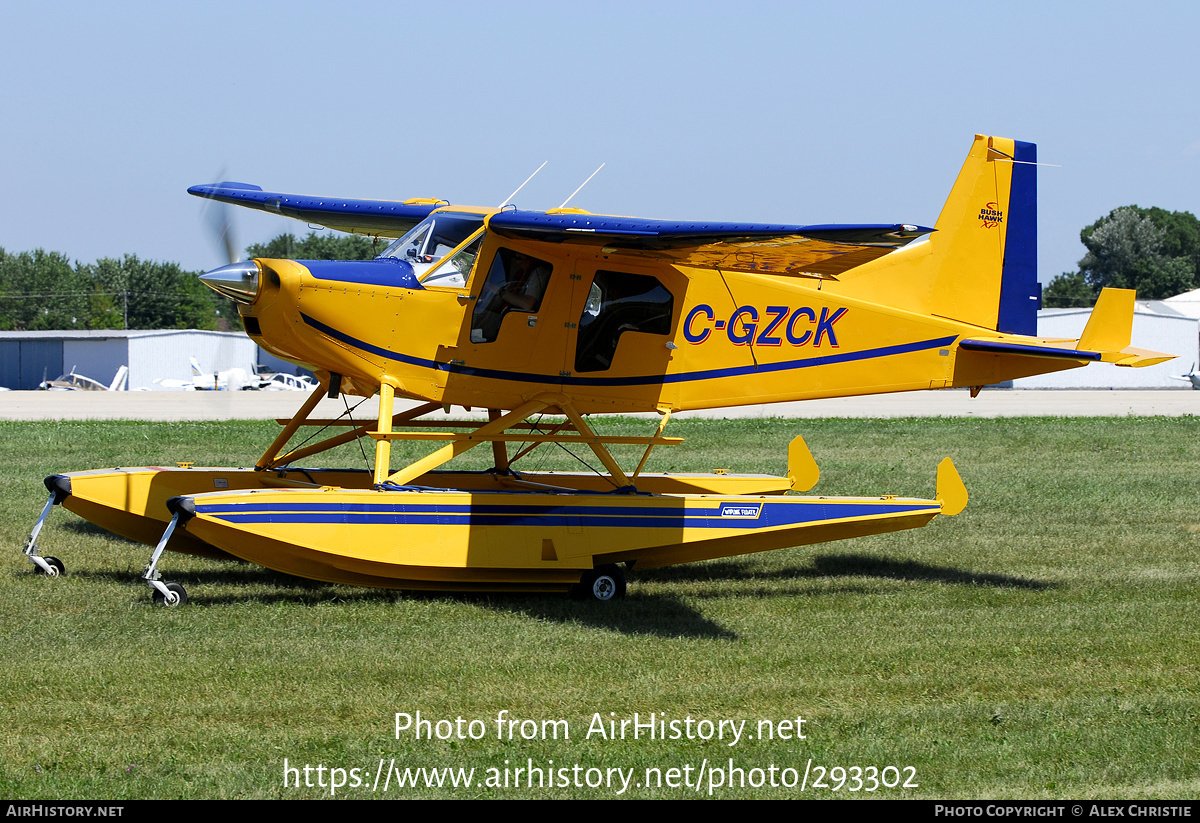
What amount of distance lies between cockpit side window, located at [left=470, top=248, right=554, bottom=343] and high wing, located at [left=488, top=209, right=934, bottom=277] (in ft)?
1.09

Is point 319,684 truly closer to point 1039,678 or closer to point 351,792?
point 351,792

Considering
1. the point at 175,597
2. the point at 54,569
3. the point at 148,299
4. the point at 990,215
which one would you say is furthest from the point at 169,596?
the point at 148,299

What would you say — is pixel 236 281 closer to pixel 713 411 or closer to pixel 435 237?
pixel 435 237

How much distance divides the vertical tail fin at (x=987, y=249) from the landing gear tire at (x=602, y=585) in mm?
4369

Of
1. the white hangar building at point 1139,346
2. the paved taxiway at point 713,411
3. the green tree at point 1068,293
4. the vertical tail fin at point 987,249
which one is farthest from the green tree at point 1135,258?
the vertical tail fin at point 987,249

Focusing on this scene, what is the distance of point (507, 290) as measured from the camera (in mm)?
9602

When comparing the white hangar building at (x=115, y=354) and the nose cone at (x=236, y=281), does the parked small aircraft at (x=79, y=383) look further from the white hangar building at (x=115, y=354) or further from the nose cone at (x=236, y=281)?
the nose cone at (x=236, y=281)

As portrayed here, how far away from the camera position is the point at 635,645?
7.76 m

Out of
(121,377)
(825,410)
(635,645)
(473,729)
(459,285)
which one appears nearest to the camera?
(473,729)

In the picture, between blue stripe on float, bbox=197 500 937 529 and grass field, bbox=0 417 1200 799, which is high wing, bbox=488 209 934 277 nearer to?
blue stripe on float, bbox=197 500 937 529

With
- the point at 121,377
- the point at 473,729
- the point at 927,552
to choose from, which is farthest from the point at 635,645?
the point at 121,377

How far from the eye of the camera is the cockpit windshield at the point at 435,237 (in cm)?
977

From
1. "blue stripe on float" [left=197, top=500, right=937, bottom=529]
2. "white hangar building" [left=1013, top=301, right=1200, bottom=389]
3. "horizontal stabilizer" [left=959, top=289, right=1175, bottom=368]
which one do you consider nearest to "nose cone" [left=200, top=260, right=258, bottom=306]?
"blue stripe on float" [left=197, top=500, right=937, bottom=529]
